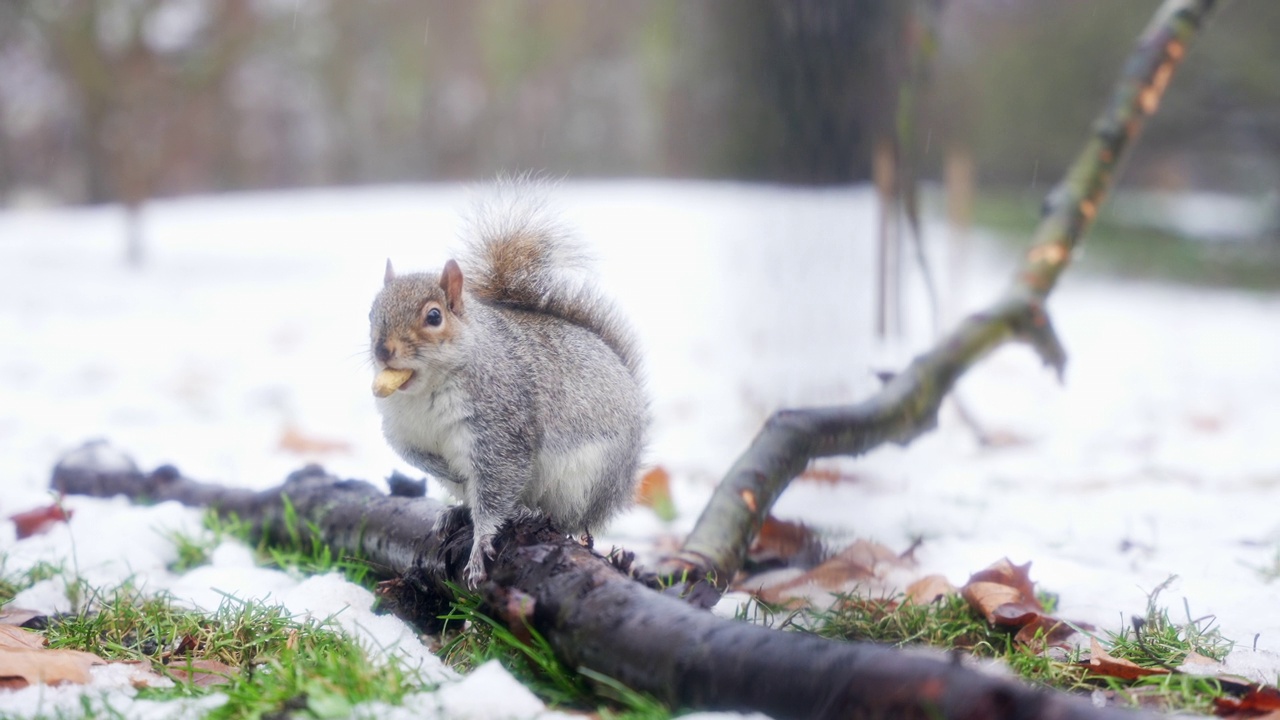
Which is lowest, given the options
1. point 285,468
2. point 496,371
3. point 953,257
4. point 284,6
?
point 285,468

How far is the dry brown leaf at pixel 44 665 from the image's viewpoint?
3.53 feet

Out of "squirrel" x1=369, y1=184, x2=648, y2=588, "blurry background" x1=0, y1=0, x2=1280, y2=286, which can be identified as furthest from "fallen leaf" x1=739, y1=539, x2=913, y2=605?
"blurry background" x1=0, y1=0, x2=1280, y2=286

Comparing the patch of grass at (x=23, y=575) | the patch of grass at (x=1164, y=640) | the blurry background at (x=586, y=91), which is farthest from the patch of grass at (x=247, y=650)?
the blurry background at (x=586, y=91)

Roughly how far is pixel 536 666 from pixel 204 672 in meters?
0.39

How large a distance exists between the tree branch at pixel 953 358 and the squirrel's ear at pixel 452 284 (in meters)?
0.49

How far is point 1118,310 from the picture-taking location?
5320mm

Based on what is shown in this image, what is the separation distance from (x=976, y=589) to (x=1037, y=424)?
6.11 feet

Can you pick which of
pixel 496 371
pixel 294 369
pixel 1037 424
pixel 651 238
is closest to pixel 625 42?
pixel 651 238

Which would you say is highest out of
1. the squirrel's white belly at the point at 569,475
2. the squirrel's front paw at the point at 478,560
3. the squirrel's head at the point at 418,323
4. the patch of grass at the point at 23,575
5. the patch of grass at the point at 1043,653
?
the squirrel's head at the point at 418,323

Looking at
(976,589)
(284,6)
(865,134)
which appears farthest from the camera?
(284,6)

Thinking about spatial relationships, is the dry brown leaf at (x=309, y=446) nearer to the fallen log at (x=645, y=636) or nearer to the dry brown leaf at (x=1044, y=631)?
the fallen log at (x=645, y=636)

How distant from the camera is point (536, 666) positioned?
1.12m

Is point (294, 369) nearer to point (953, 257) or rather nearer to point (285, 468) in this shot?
point (285, 468)

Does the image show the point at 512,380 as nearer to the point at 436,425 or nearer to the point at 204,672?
the point at 436,425
